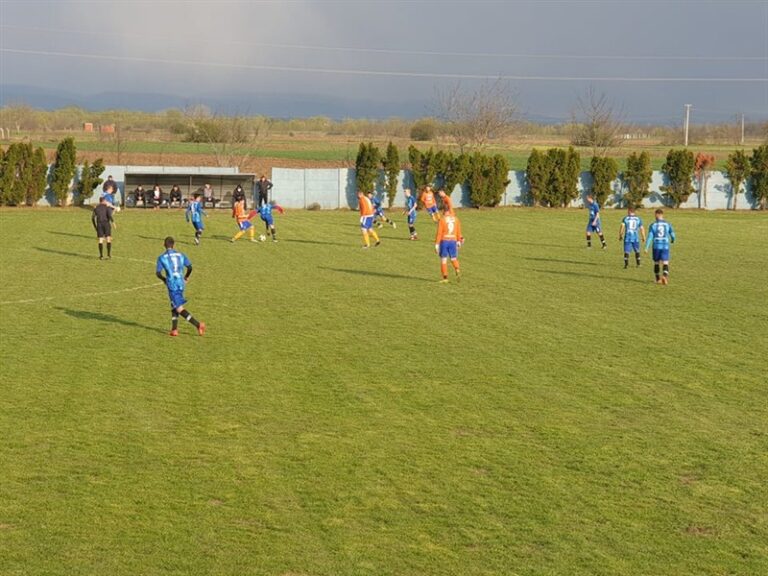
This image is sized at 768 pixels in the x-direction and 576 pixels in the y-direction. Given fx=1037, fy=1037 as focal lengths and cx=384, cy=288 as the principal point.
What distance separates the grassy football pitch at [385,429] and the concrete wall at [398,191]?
107 feet

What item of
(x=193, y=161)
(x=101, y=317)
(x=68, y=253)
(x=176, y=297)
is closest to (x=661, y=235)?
(x=176, y=297)

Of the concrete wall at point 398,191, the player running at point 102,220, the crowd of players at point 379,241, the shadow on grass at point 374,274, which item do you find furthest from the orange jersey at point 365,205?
the concrete wall at point 398,191

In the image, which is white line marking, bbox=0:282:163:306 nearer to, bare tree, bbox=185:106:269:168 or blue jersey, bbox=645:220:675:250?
blue jersey, bbox=645:220:675:250

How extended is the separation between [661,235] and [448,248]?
→ 516cm

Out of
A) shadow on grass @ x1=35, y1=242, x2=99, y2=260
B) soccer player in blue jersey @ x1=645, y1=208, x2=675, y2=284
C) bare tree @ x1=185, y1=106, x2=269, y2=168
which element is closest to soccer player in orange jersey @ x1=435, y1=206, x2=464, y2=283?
soccer player in blue jersey @ x1=645, y1=208, x2=675, y2=284

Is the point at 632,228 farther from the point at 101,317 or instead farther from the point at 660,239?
the point at 101,317

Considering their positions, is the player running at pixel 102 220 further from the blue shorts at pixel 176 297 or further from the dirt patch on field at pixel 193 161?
Answer: the dirt patch on field at pixel 193 161

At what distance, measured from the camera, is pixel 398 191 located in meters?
59.8

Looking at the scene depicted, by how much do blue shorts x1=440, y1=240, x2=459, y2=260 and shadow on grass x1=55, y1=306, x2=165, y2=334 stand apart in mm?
8307

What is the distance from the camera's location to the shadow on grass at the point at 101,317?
19.4 metres

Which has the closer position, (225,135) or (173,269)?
(173,269)

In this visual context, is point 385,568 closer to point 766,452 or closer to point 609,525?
point 609,525

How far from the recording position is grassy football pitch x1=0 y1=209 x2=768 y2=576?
8703 mm

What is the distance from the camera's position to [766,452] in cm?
1128
